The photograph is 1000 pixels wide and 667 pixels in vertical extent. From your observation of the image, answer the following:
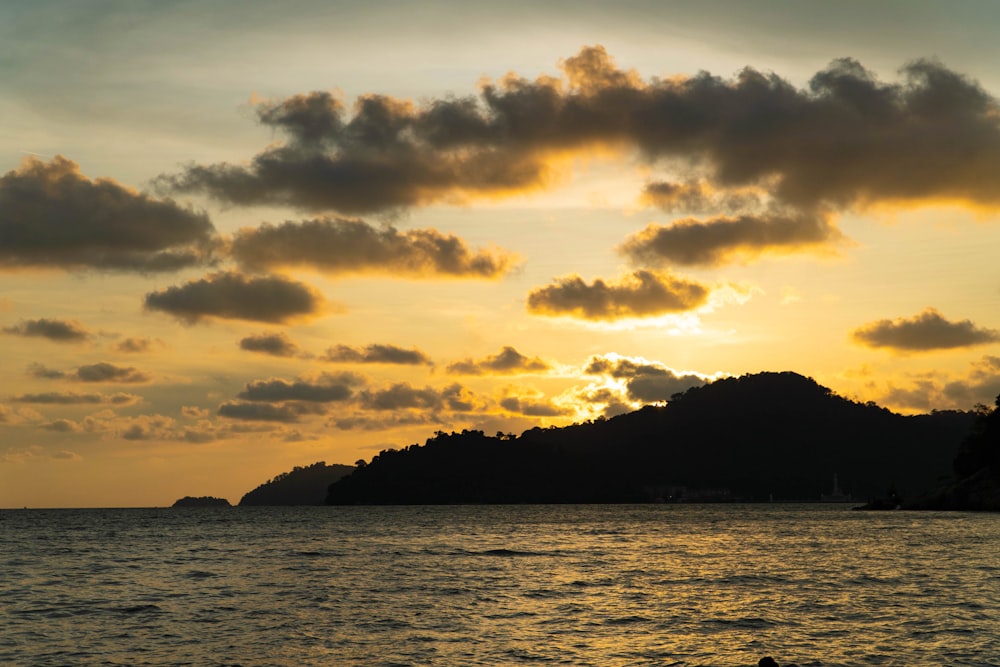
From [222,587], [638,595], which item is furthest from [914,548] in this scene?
[222,587]

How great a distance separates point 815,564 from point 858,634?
42.0m

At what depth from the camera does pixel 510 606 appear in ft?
196

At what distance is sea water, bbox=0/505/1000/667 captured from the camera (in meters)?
43.7

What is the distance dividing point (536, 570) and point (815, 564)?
80.0 ft

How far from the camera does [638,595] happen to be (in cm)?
6425

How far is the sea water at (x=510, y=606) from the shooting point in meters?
43.7

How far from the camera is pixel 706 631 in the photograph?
48812mm

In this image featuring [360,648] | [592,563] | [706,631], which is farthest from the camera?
[592,563]

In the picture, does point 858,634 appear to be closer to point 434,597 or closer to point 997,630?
point 997,630

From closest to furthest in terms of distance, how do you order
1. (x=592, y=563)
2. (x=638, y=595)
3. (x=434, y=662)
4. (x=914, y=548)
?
(x=434, y=662) < (x=638, y=595) < (x=592, y=563) < (x=914, y=548)

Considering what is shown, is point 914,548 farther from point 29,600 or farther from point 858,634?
point 29,600

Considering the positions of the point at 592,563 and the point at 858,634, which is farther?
the point at 592,563

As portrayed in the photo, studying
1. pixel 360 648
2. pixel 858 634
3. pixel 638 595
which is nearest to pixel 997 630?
pixel 858 634

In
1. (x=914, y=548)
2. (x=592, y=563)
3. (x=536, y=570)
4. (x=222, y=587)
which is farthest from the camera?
(x=914, y=548)
